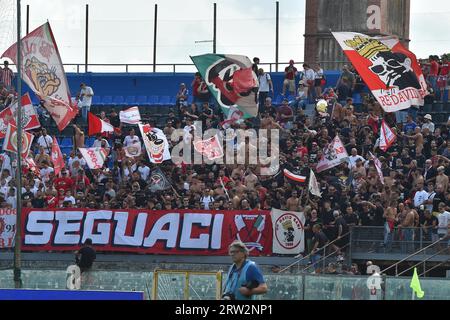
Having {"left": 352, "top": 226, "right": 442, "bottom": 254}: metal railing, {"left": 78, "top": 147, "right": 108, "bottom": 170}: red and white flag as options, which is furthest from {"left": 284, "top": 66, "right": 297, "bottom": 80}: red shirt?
{"left": 352, "top": 226, "right": 442, "bottom": 254}: metal railing

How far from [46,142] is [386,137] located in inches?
369

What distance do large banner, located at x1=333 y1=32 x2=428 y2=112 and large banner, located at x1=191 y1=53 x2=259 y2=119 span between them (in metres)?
2.79

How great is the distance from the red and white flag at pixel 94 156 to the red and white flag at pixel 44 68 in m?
1.28

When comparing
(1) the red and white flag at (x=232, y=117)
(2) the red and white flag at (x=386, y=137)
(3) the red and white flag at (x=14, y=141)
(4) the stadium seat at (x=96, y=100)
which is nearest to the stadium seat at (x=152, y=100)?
(4) the stadium seat at (x=96, y=100)

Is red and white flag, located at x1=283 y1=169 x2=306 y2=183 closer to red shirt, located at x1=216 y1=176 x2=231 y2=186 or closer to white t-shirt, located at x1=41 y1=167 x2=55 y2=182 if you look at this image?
red shirt, located at x1=216 y1=176 x2=231 y2=186

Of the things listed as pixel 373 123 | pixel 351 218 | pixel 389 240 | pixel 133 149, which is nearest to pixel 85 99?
pixel 133 149

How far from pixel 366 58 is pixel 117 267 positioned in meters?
7.69

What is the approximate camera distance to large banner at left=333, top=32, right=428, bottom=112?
3462cm

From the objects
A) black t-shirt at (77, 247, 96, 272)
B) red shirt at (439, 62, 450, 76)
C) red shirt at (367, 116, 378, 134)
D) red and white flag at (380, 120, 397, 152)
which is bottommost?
black t-shirt at (77, 247, 96, 272)

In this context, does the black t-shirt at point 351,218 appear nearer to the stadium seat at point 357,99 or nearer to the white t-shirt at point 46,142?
the stadium seat at point 357,99

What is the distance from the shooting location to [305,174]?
106 feet

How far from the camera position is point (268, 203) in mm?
32344
